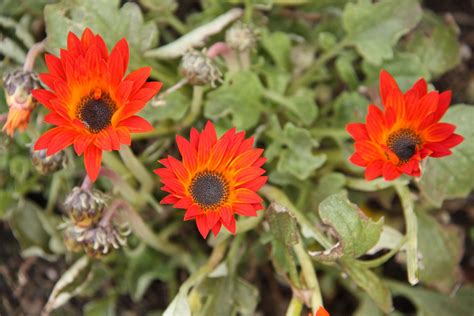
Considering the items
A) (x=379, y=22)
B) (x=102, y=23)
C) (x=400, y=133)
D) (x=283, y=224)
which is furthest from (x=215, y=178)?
(x=379, y=22)

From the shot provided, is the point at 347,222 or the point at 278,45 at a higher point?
the point at 278,45

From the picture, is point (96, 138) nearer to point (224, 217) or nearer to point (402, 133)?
point (224, 217)

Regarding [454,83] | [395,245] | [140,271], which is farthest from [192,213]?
[454,83]

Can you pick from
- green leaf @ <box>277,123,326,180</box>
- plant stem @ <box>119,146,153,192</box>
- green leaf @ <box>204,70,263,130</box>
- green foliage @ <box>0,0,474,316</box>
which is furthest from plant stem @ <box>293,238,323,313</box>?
plant stem @ <box>119,146,153,192</box>

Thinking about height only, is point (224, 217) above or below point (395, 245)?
above

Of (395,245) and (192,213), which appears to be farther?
(395,245)

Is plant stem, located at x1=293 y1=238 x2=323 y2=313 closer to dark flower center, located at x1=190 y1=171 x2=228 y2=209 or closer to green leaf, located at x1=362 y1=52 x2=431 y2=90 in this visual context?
dark flower center, located at x1=190 y1=171 x2=228 y2=209

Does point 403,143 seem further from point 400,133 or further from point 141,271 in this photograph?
point 141,271
